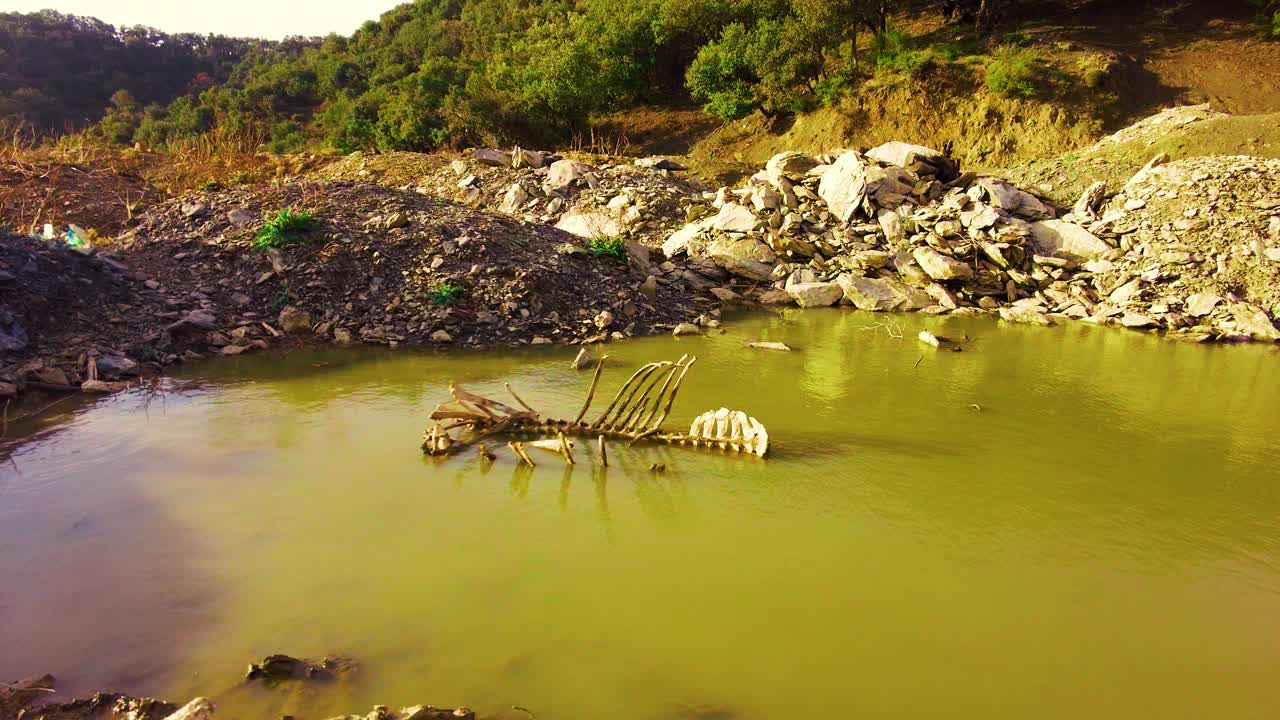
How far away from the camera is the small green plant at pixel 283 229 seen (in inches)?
376

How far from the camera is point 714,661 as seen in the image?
10.3ft

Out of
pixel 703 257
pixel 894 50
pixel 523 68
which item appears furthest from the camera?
pixel 523 68

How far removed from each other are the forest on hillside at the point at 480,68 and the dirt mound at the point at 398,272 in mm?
8481

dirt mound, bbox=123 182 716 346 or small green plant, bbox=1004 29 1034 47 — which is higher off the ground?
small green plant, bbox=1004 29 1034 47

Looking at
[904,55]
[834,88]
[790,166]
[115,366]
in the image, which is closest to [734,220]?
[790,166]

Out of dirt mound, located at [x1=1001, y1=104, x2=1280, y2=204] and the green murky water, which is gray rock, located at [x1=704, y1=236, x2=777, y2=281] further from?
dirt mound, located at [x1=1001, y1=104, x2=1280, y2=204]

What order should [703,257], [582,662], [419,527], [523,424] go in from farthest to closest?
[703,257], [523,424], [419,527], [582,662]

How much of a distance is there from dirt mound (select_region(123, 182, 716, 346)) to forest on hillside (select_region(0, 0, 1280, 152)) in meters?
8.48

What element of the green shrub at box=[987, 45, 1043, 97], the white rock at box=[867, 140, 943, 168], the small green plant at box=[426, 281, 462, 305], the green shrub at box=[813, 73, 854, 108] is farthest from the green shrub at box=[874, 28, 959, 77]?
the small green plant at box=[426, 281, 462, 305]

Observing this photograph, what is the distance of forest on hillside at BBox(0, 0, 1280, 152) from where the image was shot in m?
20.8

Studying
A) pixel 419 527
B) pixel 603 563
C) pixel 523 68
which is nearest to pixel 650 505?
pixel 603 563

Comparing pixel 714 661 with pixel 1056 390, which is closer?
pixel 714 661

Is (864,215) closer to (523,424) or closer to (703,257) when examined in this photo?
(703,257)

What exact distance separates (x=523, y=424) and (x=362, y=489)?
134 centimetres
